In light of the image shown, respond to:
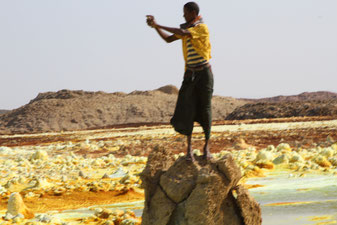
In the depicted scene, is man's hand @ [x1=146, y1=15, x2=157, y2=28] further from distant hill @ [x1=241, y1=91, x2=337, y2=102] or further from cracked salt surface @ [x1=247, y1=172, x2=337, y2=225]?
distant hill @ [x1=241, y1=91, x2=337, y2=102]

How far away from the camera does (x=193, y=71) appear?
4059 mm

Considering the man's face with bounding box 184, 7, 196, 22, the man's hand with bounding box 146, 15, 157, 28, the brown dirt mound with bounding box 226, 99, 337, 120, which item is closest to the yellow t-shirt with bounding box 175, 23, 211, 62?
the man's face with bounding box 184, 7, 196, 22

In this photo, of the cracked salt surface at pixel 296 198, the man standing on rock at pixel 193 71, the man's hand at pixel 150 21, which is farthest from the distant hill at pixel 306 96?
the man's hand at pixel 150 21

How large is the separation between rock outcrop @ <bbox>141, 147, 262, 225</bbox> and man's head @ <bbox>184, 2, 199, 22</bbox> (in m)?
1.27

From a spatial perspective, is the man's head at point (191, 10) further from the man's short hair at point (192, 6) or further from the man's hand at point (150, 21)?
the man's hand at point (150, 21)

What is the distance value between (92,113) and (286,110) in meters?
23.0

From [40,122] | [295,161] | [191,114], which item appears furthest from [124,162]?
[40,122]

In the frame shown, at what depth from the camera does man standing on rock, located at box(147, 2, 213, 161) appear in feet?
13.2

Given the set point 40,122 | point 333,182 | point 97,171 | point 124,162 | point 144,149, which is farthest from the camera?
point 40,122

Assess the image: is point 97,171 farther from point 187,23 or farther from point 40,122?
point 40,122

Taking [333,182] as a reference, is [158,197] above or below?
above

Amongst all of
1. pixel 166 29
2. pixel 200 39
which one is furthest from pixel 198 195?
pixel 166 29

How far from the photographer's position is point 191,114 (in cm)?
414

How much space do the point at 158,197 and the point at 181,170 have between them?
31cm
